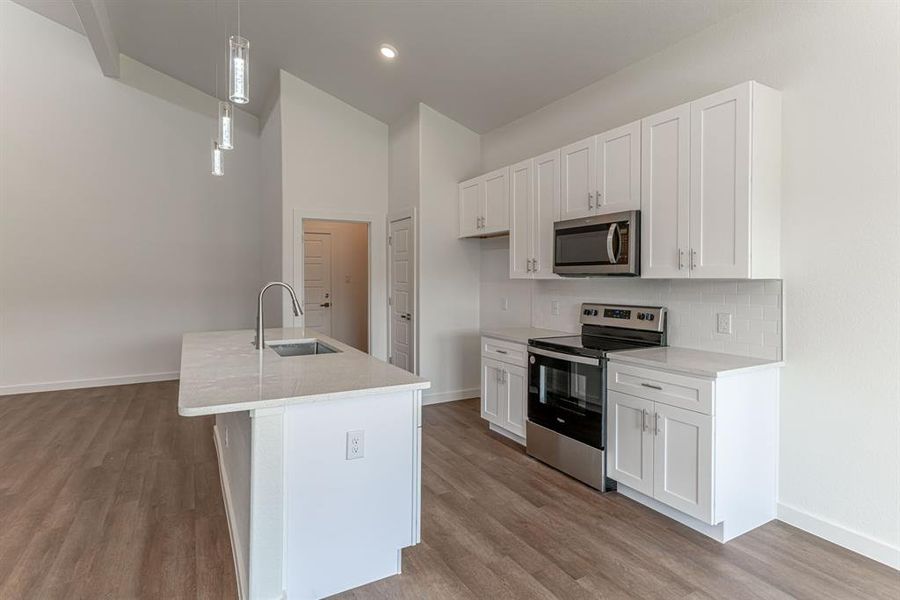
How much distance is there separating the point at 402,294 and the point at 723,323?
3156 millimetres

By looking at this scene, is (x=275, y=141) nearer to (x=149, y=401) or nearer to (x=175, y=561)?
(x=149, y=401)

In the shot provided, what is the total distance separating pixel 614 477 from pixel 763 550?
77 cm

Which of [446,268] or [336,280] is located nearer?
[446,268]

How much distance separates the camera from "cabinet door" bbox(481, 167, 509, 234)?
168 inches

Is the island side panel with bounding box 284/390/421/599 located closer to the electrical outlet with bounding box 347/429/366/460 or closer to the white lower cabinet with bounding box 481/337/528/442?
the electrical outlet with bounding box 347/429/366/460

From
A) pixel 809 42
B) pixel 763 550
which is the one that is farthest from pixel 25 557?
pixel 809 42

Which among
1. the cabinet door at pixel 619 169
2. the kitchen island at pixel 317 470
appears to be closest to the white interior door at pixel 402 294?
the cabinet door at pixel 619 169

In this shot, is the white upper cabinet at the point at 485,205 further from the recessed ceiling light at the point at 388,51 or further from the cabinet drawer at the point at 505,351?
the recessed ceiling light at the point at 388,51

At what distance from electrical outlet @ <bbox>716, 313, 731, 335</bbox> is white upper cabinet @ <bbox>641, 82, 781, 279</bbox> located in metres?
0.35

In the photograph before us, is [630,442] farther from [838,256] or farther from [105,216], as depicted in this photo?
[105,216]

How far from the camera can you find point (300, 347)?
342cm

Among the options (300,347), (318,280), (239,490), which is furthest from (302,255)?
(239,490)

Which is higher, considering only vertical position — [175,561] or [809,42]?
[809,42]

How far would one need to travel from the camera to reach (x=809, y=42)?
249 centimetres
